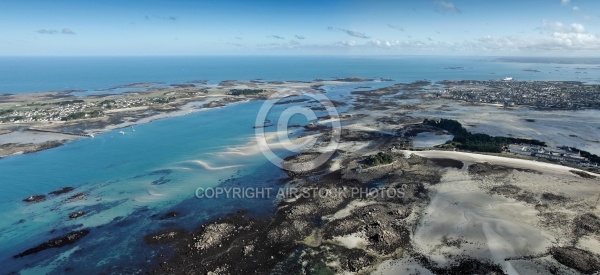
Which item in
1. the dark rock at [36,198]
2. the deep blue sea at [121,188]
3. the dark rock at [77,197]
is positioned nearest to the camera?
the deep blue sea at [121,188]

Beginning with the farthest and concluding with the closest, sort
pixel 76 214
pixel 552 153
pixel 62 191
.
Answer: pixel 552 153 < pixel 62 191 < pixel 76 214

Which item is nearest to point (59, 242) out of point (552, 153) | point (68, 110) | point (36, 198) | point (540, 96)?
point (36, 198)

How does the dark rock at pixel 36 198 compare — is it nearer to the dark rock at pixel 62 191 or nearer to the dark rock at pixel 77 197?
the dark rock at pixel 62 191

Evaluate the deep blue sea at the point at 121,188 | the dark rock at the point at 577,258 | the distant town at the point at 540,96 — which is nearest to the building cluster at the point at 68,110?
the deep blue sea at the point at 121,188

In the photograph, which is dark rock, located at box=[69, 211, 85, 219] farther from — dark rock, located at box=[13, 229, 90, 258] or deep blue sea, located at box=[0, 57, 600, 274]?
dark rock, located at box=[13, 229, 90, 258]

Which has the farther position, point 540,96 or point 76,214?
point 540,96

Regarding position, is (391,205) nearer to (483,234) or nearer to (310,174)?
(483,234)

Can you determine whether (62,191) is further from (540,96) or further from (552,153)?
(540,96)

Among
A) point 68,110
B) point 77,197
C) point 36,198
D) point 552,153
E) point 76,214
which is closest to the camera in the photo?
point 76,214
